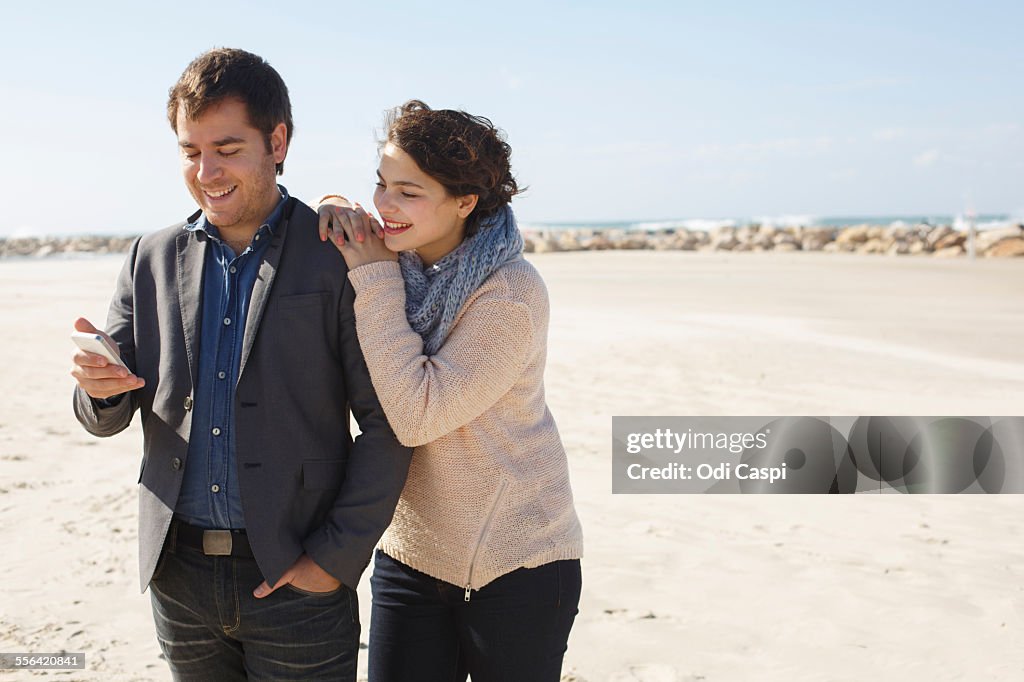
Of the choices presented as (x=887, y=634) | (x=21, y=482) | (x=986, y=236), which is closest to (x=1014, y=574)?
(x=887, y=634)

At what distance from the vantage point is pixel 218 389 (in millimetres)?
2336

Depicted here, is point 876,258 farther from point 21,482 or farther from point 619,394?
point 21,482

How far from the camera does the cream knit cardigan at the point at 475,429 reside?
2.31 meters

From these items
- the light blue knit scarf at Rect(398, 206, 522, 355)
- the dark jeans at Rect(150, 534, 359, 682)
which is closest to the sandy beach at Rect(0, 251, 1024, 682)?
the dark jeans at Rect(150, 534, 359, 682)

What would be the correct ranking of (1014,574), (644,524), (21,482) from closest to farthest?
(1014,574) < (644,524) < (21,482)

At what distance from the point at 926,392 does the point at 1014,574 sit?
15.7 ft

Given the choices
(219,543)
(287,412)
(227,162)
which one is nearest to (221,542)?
(219,543)

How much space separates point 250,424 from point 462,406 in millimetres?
517

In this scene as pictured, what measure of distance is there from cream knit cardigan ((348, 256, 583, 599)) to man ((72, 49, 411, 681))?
11 centimetres

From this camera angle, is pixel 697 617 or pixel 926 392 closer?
pixel 697 617

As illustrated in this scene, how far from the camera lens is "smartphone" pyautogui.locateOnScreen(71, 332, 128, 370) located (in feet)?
7.38

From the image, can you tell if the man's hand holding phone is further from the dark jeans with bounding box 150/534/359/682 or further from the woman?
the woman

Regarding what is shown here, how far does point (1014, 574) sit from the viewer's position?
17.0 feet

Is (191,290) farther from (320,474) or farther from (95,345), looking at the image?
(320,474)
